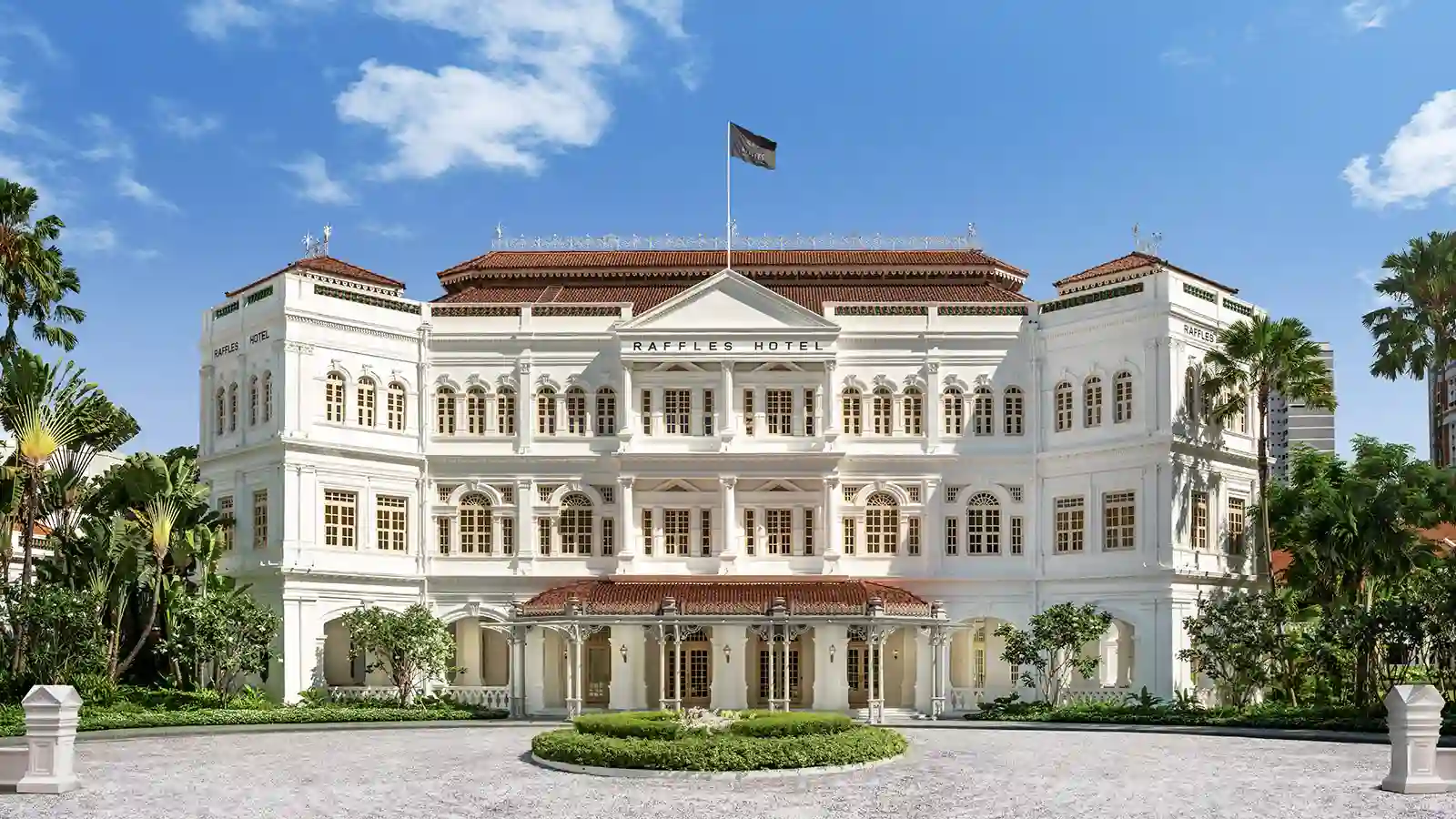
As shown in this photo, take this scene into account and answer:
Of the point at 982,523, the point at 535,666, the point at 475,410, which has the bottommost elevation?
the point at 535,666

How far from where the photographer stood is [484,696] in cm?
4819

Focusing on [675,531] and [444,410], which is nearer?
[675,531]

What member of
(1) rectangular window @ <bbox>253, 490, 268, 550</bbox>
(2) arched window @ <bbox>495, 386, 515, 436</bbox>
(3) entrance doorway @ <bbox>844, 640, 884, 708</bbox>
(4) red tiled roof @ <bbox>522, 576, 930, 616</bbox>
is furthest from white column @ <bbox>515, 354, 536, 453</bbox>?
(3) entrance doorway @ <bbox>844, 640, 884, 708</bbox>

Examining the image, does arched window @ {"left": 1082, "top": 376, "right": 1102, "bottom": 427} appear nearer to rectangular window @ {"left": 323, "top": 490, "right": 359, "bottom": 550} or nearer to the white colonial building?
the white colonial building

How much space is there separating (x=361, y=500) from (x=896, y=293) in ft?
58.4

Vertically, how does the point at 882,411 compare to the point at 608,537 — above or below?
above

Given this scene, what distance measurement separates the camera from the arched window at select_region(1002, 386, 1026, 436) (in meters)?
51.2

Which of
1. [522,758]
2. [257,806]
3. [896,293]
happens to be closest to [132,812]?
[257,806]

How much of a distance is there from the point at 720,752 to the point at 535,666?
20419mm

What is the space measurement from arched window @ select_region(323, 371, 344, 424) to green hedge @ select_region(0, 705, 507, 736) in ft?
28.9

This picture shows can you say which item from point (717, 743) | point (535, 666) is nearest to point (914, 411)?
point (535, 666)

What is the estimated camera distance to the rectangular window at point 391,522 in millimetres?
50344

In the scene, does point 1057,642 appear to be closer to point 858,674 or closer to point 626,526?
point 858,674

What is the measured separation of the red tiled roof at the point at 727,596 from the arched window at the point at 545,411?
16.2 feet
